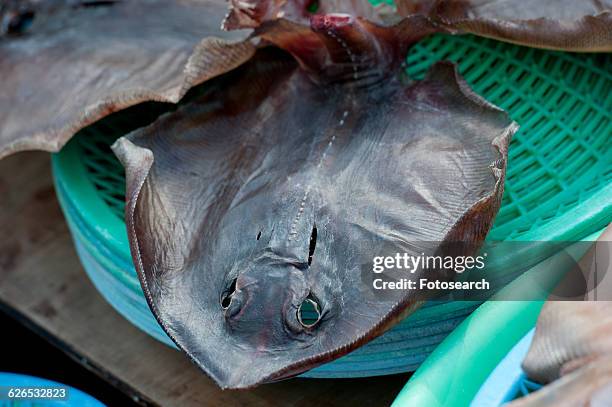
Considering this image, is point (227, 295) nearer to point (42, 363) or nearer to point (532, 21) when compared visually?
point (532, 21)

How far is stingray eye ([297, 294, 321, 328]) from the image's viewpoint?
831mm

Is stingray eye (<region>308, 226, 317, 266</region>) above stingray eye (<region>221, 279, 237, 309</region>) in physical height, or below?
above

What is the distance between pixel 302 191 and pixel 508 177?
40cm

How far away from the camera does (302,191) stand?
0.96m

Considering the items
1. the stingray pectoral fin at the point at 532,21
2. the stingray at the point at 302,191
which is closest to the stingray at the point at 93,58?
the stingray at the point at 302,191

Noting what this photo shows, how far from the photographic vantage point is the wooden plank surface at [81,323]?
1.13 m

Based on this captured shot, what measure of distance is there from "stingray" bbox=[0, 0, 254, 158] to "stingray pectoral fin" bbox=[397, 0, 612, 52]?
26 centimetres

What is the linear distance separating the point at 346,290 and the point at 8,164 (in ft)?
3.35

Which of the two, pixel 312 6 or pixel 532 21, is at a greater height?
pixel 532 21

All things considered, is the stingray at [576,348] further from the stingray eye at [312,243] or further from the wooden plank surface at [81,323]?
the wooden plank surface at [81,323]

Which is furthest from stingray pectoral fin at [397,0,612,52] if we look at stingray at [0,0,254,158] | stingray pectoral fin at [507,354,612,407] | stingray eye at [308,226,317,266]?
stingray pectoral fin at [507,354,612,407]

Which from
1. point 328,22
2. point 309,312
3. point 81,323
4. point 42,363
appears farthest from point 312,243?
point 42,363

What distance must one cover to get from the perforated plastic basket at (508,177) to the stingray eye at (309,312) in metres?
A: 0.15

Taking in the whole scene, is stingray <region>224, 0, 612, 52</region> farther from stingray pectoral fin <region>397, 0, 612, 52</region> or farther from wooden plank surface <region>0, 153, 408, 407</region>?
wooden plank surface <region>0, 153, 408, 407</region>
